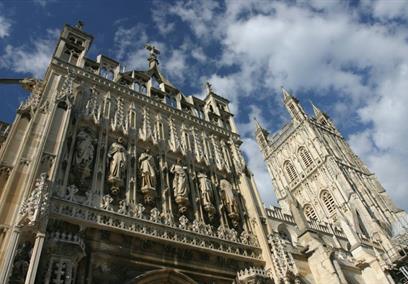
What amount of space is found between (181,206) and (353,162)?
134ft

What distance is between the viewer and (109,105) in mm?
11805

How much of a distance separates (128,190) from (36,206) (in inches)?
119

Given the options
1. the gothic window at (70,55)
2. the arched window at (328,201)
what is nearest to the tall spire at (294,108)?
the arched window at (328,201)

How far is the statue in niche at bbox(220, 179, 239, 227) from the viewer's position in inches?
427

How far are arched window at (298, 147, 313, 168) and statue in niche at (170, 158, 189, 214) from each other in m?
36.0

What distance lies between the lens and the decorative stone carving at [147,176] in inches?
373

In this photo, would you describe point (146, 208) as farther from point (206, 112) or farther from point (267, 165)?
point (267, 165)

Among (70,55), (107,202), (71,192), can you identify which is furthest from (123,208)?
(70,55)

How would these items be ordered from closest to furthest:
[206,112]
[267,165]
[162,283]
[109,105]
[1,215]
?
[1,215] → [162,283] → [109,105] → [206,112] → [267,165]

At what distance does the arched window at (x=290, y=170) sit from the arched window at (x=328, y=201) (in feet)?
19.7

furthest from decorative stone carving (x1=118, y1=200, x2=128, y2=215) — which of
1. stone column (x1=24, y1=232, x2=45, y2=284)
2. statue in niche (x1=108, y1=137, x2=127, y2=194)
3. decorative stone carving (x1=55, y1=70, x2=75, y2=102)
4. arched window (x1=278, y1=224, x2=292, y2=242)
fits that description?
arched window (x1=278, y1=224, x2=292, y2=242)

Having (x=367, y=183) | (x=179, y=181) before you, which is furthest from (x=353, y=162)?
(x=179, y=181)

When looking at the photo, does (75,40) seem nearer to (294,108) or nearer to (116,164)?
(116,164)

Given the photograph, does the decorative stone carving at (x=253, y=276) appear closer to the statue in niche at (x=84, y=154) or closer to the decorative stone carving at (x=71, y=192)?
the decorative stone carving at (x=71, y=192)
